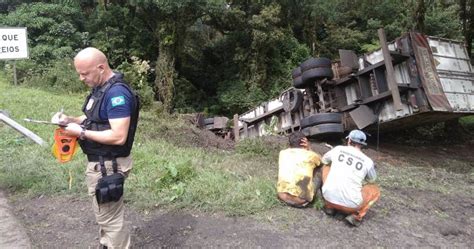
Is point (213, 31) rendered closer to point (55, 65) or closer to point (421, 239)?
point (55, 65)

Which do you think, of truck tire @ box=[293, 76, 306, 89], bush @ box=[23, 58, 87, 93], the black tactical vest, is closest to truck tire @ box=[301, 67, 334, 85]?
truck tire @ box=[293, 76, 306, 89]

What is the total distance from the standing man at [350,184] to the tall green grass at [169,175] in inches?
26.4

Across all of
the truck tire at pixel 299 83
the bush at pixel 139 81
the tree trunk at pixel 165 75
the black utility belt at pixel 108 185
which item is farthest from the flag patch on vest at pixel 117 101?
the tree trunk at pixel 165 75

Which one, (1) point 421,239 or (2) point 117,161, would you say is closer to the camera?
(2) point 117,161

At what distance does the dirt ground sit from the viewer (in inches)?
168

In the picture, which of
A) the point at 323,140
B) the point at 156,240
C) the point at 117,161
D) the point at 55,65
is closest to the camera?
the point at 117,161

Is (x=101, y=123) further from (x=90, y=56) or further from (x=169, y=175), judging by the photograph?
(x=169, y=175)

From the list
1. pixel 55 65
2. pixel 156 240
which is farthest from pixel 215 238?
pixel 55 65

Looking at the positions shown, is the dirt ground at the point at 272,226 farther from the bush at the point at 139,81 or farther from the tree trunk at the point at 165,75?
the tree trunk at the point at 165,75

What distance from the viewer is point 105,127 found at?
10.0 feet

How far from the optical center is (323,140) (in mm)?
9422

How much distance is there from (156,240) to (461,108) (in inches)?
273

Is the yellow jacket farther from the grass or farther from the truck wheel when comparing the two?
the truck wheel

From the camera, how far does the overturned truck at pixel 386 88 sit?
329 inches
